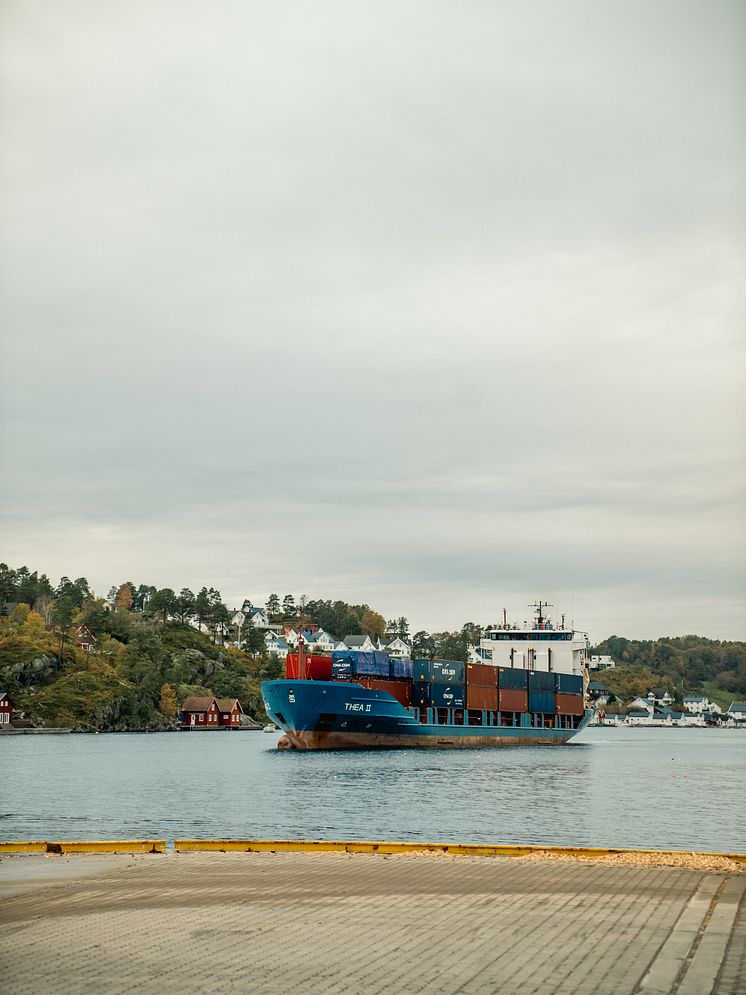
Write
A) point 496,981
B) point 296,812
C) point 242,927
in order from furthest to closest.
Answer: point 296,812
point 242,927
point 496,981

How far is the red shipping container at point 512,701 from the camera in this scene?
313 feet

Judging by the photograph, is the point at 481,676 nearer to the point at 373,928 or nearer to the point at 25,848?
the point at 25,848

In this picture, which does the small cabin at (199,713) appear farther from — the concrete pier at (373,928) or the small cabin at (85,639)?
the concrete pier at (373,928)

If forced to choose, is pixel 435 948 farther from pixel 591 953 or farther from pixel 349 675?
pixel 349 675

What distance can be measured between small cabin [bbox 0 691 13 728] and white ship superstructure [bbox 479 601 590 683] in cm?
6766

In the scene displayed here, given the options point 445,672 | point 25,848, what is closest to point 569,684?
point 445,672

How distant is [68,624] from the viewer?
588ft

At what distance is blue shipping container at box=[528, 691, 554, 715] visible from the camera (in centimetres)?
10069

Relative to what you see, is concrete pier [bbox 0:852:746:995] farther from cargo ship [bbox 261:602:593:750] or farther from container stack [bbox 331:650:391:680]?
container stack [bbox 331:650:391:680]

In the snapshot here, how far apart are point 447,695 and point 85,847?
230 feet

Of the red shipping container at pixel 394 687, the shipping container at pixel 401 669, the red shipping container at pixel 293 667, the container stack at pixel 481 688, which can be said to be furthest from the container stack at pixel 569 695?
the red shipping container at pixel 293 667

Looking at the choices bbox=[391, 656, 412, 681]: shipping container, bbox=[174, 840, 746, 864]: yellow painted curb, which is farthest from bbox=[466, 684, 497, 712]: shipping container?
bbox=[174, 840, 746, 864]: yellow painted curb

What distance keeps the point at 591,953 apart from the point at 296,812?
3059 cm

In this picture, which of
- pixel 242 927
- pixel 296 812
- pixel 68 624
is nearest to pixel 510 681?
pixel 296 812
